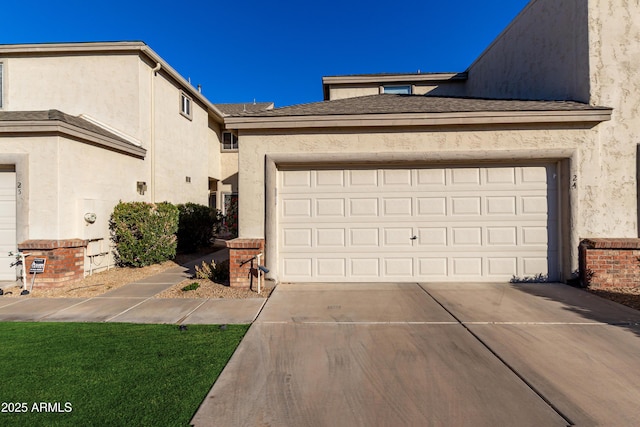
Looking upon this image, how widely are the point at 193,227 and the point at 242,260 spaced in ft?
18.4

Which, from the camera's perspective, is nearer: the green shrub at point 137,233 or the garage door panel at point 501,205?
the garage door panel at point 501,205

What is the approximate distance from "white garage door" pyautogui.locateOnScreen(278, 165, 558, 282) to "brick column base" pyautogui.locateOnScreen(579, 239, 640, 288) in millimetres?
990

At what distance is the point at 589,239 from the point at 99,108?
14.3m

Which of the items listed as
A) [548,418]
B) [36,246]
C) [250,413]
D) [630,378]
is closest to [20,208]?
[36,246]

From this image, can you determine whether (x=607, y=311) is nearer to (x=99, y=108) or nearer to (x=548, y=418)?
(x=548, y=418)

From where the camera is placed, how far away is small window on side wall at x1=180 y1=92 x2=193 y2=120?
1301cm

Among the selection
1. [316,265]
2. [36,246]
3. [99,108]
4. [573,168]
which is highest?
[99,108]

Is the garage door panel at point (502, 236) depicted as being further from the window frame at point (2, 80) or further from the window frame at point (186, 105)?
the window frame at point (2, 80)

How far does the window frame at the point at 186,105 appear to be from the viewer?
13000 millimetres

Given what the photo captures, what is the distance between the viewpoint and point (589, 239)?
634cm

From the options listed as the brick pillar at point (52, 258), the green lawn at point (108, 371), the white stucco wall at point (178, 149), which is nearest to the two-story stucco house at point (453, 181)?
the green lawn at point (108, 371)

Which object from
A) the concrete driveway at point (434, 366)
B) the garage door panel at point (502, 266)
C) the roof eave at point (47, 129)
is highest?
the roof eave at point (47, 129)

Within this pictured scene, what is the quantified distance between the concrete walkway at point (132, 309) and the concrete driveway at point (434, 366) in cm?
57

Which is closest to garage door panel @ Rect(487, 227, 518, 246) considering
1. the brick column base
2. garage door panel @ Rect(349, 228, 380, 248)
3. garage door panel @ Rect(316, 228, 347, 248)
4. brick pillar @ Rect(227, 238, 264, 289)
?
the brick column base
